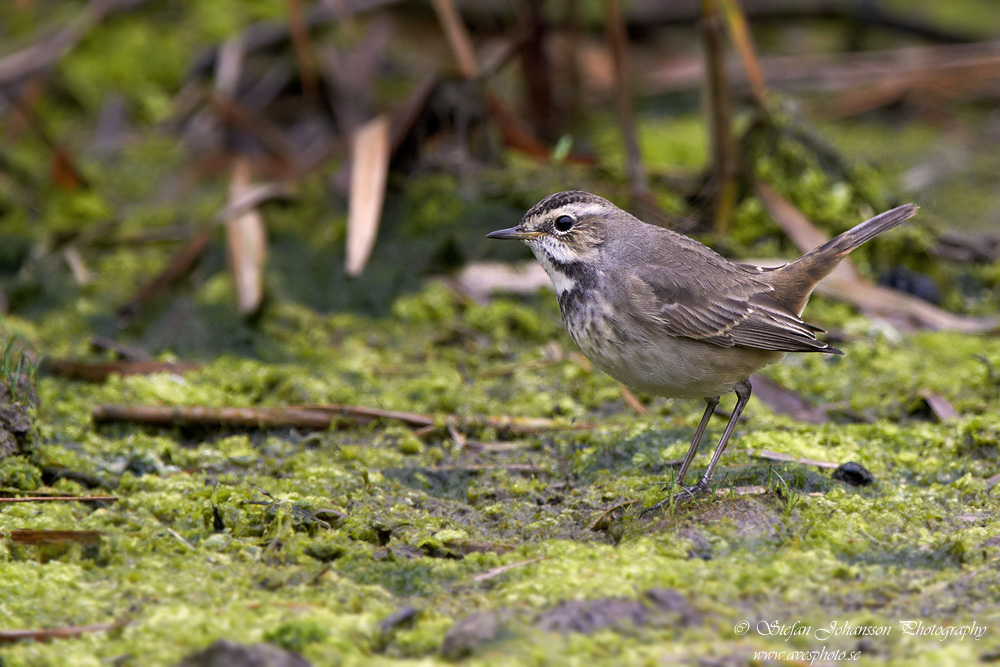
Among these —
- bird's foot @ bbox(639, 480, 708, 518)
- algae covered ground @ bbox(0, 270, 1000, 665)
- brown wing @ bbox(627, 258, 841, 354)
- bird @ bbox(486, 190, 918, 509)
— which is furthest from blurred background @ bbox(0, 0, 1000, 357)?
bird's foot @ bbox(639, 480, 708, 518)

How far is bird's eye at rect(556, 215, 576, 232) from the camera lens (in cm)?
530

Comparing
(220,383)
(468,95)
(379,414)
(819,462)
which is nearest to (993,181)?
(468,95)

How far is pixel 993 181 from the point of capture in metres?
9.43

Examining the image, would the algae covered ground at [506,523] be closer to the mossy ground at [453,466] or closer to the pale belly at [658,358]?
the mossy ground at [453,466]

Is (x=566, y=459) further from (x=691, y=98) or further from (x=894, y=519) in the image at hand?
(x=691, y=98)

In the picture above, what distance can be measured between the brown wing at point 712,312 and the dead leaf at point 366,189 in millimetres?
3059

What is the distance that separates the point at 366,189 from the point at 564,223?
2983 millimetres

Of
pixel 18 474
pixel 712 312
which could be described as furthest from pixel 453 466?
pixel 18 474

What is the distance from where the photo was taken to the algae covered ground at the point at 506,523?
135 inches

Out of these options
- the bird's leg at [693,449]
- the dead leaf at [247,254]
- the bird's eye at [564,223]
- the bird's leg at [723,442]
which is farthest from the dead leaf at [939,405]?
the dead leaf at [247,254]

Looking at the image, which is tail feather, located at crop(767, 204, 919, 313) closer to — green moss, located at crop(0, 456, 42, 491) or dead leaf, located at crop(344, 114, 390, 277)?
dead leaf, located at crop(344, 114, 390, 277)

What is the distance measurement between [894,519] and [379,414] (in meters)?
2.79

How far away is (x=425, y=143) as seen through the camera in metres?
8.34

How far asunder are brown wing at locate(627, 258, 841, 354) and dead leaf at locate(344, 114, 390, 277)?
3.06 m
